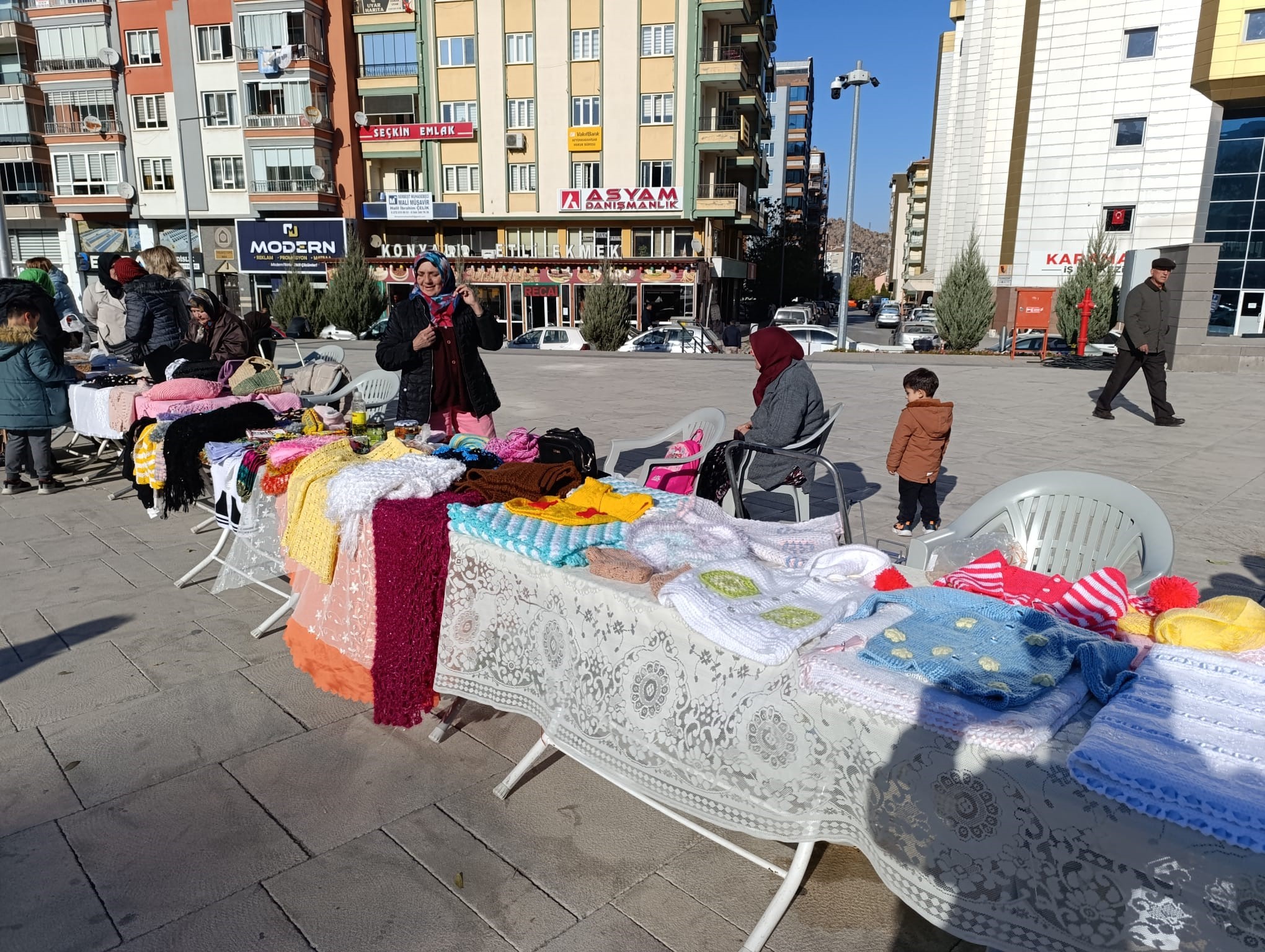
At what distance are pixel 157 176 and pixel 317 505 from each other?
4256 cm

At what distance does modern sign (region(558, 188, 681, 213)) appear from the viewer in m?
35.0

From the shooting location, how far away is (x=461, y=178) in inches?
1453

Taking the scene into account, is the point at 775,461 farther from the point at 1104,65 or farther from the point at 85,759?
the point at 1104,65

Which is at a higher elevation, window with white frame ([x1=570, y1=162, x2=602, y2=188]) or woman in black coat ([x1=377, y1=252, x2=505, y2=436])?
window with white frame ([x1=570, y1=162, x2=602, y2=188])

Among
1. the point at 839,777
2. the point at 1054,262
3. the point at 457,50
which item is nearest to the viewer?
the point at 839,777

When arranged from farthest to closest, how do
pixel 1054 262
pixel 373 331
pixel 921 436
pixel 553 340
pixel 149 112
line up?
pixel 149 112 < pixel 1054 262 < pixel 373 331 < pixel 553 340 < pixel 921 436

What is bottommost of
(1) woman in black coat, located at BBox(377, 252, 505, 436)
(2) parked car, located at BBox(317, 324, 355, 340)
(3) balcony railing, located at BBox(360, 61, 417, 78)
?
(2) parked car, located at BBox(317, 324, 355, 340)

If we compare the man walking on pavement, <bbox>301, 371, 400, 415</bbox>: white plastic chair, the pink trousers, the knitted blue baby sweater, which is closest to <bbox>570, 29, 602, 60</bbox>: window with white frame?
the man walking on pavement

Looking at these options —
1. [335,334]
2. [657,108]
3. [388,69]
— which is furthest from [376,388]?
[388,69]

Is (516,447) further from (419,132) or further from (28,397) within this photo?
(419,132)

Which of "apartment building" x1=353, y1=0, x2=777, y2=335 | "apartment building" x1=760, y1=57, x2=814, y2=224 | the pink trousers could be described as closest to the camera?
the pink trousers

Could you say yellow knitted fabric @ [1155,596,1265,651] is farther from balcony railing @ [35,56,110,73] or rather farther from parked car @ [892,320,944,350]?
balcony railing @ [35,56,110,73]

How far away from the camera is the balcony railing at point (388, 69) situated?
36562mm

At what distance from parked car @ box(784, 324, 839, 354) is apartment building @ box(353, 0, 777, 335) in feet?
37.2
